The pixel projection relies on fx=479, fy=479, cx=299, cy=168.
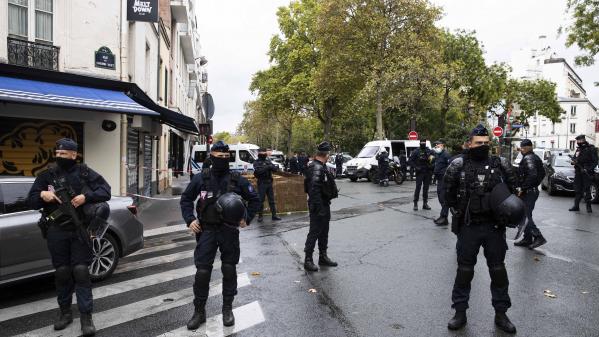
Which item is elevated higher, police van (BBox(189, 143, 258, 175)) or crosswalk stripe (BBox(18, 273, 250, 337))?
police van (BBox(189, 143, 258, 175))

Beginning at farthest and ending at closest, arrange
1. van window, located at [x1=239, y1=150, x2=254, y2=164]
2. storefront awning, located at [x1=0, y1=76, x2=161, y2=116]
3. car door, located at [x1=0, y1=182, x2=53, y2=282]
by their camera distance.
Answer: van window, located at [x1=239, y1=150, x2=254, y2=164], storefront awning, located at [x1=0, y1=76, x2=161, y2=116], car door, located at [x1=0, y1=182, x2=53, y2=282]

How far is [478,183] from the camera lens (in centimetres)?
438

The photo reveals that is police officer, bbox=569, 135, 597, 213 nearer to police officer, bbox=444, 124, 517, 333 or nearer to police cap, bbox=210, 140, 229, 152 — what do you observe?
police officer, bbox=444, 124, 517, 333

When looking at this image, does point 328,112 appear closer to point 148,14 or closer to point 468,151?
point 148,14

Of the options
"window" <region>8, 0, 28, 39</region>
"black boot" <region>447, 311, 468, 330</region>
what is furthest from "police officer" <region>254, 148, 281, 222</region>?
"black boot" <region>447, 311, 468, 330</region>

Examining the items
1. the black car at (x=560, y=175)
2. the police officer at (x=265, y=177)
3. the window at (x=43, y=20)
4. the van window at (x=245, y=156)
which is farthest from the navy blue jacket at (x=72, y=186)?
the van window at (x=245, y=156)

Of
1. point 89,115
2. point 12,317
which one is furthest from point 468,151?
point 89,115

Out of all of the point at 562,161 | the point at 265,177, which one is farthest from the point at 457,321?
the point at 562,161

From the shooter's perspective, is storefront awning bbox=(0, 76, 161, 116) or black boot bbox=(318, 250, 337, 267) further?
storefront awning bbox=(0, 76, 161, 116)

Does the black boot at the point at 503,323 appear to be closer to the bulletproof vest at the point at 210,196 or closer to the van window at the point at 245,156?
the bulletproof vest at the point at 210,196

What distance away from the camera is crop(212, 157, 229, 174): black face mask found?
4574 mm

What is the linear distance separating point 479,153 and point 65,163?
3.89 metres

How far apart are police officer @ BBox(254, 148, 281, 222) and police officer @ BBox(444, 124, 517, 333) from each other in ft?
23.5

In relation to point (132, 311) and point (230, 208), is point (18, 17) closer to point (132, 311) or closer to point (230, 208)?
point (132, 311)
